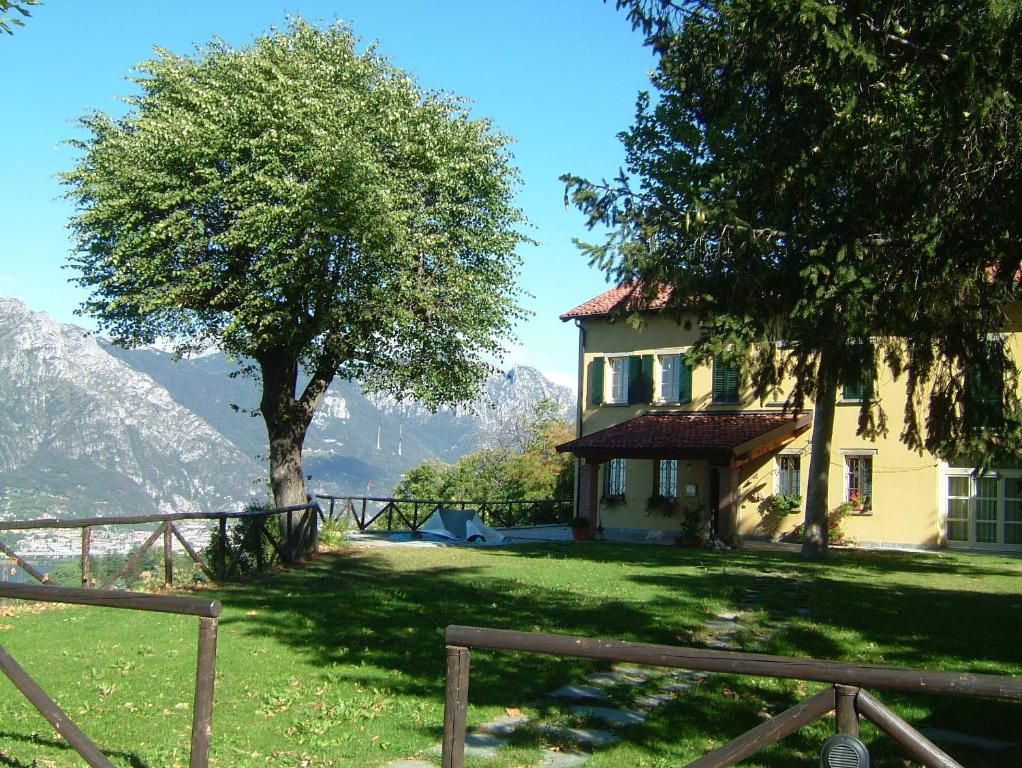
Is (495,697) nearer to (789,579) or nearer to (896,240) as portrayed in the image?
(896,240)

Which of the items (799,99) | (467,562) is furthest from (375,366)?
(799,99)

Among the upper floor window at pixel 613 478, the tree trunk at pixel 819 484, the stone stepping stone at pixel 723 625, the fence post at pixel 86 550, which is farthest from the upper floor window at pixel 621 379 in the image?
the stone stepping stone at pixel 723 625

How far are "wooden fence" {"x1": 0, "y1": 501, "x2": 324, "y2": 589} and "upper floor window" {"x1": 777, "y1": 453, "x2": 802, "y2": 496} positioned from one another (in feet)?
41.2

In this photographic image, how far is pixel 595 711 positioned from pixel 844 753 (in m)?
3.73

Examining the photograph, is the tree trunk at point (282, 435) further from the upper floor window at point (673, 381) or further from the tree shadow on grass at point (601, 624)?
the upper floor window at point (673, 381)

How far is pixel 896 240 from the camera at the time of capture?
8.02 meters

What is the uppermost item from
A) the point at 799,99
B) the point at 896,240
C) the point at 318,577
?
the point at 799,99

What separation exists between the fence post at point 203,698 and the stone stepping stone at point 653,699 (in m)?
3.38

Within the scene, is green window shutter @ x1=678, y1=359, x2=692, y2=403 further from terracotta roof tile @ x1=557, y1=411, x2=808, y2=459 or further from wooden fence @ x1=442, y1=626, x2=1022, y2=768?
wooden fence @ x1=442, y1=626, x2=1022, y2=768

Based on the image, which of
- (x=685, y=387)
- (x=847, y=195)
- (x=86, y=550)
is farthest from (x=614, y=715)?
(x=685, y=387)

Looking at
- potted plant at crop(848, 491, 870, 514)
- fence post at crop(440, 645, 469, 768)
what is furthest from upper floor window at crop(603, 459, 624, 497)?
fence post at crop(440, 645, 469, 768)

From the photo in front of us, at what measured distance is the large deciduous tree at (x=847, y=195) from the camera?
7488 millimetres

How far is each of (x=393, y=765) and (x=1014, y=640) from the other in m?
7.14

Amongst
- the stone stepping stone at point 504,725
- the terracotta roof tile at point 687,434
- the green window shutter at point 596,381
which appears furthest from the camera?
the green window shutter at point 596,381
